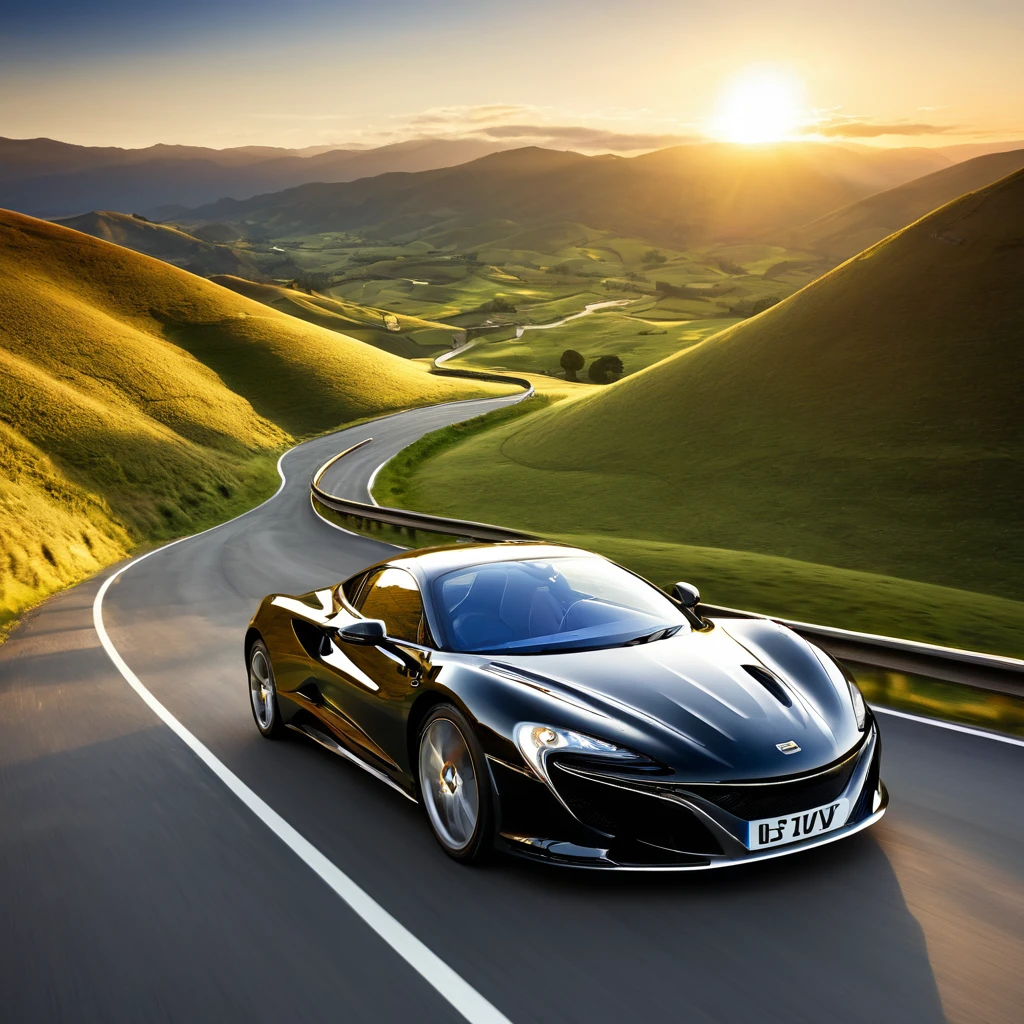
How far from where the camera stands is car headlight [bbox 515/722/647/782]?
444cm

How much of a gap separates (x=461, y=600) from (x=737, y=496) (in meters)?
27.8

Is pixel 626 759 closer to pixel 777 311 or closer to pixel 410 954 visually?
pixel 410 954

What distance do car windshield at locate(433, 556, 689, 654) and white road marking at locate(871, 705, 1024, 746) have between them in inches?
99.0

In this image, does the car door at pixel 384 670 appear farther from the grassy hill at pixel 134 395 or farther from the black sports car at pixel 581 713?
the grassy hill at pixel 134 395

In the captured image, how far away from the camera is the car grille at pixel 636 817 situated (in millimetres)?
4270

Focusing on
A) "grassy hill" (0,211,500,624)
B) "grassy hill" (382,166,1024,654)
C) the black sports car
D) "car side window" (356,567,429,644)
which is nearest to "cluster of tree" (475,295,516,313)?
"grassy hill" (0,211,500,624)

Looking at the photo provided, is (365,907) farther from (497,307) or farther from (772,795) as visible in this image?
(497,307)

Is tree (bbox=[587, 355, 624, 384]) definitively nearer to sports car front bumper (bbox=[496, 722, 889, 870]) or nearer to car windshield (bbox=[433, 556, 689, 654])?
car windshield (bbox=[433, 556, 689, 654])

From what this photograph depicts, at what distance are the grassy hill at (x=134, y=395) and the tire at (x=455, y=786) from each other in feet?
47.5

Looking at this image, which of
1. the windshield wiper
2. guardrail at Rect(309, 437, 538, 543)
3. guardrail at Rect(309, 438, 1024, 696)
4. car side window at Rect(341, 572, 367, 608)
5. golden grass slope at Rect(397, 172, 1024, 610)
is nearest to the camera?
the windshield wiper

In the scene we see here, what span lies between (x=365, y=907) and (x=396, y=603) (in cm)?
199

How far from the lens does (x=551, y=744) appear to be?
180 inches

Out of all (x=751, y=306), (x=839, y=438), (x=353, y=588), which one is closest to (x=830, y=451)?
(x=839, y=438)

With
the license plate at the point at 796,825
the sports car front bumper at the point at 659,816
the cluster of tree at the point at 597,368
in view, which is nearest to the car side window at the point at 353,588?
the sports car front bumper at the point at 659,816
